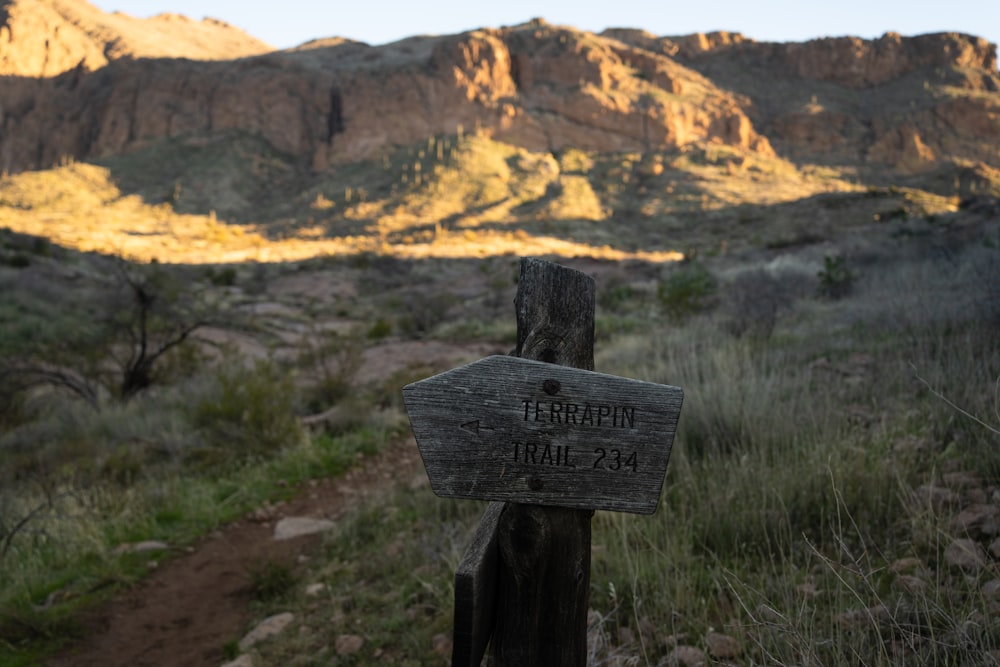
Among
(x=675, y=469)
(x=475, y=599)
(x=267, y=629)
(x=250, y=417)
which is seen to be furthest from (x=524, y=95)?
(x=475, y=599)

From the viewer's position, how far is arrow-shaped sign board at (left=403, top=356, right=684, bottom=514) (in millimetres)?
1368

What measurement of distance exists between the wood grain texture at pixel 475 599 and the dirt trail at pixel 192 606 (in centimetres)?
237

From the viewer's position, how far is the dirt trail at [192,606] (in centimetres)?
313

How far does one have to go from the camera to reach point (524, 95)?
211ft

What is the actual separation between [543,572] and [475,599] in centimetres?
23

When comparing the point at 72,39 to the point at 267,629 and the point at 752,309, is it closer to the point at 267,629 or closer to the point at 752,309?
the point at 752,309

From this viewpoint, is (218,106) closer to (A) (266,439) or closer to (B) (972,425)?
(A) (266,439)

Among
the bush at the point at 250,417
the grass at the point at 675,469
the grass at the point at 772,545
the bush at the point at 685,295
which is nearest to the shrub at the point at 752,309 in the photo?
the grass at the point at 675,469

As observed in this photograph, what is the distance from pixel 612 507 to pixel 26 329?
1301 centimetres

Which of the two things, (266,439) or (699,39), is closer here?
(266,439)

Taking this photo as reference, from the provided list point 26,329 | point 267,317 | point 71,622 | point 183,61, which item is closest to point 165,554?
point 71,622

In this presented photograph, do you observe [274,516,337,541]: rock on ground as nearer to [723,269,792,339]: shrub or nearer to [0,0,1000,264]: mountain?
[723,269,792,339]: shrub

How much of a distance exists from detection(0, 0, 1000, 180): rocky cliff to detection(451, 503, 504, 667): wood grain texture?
5980 cm

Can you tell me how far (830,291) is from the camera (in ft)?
35.8
